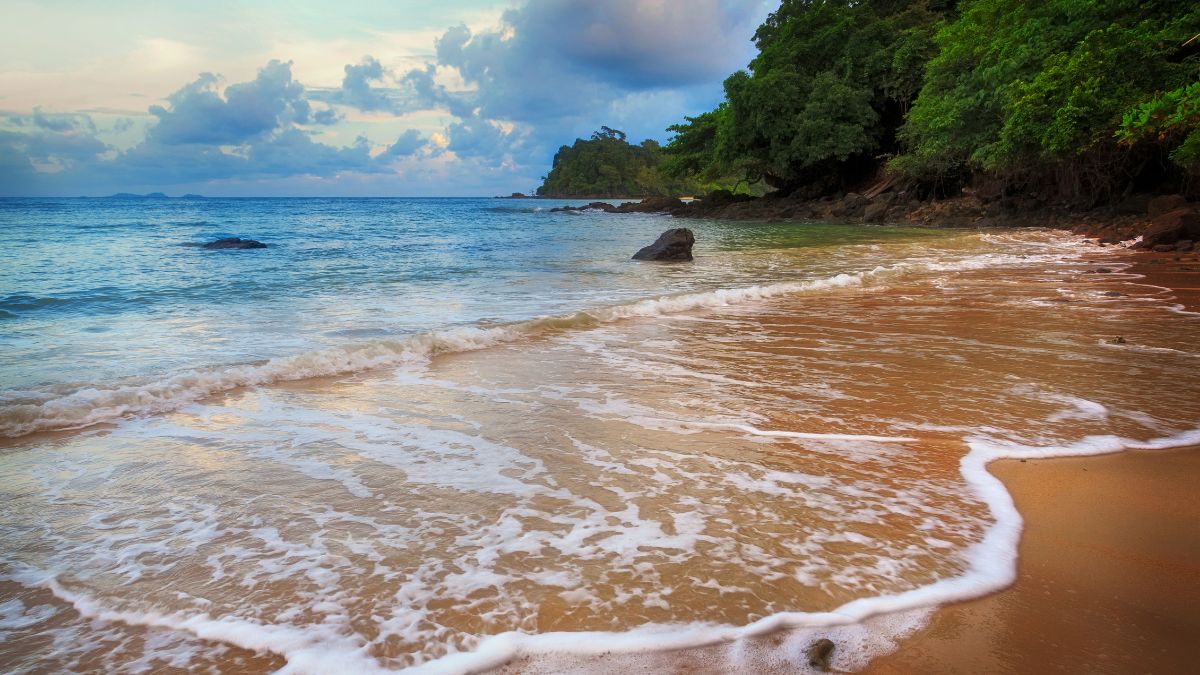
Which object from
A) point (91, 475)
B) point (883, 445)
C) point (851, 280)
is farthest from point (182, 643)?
point (851, 280)

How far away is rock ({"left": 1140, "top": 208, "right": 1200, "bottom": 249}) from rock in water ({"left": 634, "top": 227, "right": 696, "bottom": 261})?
9681mm

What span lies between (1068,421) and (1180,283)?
27.0 feet

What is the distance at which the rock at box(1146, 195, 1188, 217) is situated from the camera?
17328 mm

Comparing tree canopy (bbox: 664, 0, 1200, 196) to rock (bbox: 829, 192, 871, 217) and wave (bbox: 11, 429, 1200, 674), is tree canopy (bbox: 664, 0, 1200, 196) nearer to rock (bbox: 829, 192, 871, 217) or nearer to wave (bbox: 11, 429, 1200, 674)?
rock (bbox: 829, 192, 871, 217)

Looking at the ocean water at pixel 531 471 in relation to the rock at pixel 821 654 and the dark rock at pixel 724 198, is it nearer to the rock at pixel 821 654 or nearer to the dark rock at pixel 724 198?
the rock at pixel 821 654

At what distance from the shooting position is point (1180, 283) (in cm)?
988

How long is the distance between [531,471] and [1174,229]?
1630cm

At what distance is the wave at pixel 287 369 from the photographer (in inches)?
174

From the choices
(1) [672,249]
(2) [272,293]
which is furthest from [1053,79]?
(2) [272,293]

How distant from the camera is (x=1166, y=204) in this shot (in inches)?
691

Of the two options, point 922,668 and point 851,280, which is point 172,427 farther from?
point 851,280

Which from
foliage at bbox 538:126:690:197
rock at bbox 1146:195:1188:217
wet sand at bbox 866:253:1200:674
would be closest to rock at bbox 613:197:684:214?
rock at bbox 1146:195:1188:217

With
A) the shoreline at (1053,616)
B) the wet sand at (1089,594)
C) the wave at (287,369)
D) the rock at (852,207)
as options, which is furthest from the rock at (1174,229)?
the rock at (852,207)

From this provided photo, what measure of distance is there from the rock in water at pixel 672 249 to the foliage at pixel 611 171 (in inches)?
4092
